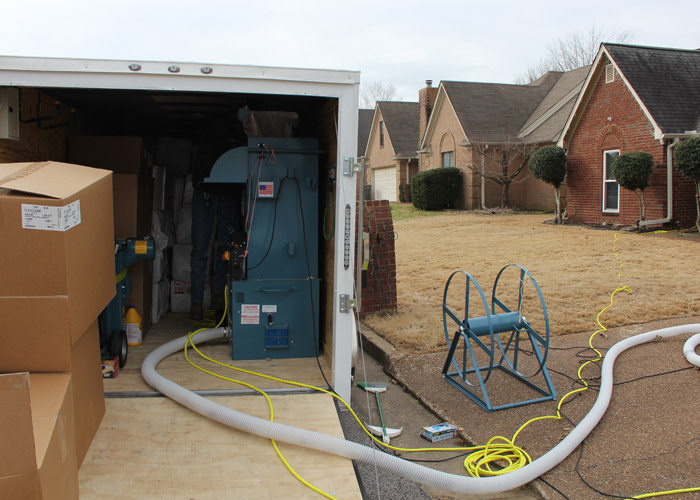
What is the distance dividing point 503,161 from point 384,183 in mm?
11565

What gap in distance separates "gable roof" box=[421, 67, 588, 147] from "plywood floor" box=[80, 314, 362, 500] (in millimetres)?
19314

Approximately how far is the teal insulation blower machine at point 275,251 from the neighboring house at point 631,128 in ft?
39.3

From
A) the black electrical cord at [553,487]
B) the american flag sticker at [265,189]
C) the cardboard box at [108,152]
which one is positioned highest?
the cardboard box at [108,152]

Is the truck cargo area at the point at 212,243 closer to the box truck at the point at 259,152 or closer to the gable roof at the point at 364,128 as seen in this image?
the box truck at the point at 259,152

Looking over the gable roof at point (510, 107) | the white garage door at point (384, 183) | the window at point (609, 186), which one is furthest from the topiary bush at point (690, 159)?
the white garage door at point (384, 183)

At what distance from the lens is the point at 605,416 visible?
4.20 metres

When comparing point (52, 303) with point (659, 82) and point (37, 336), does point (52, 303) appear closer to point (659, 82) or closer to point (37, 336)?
point (37, 336)

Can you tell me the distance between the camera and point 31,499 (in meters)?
1.99

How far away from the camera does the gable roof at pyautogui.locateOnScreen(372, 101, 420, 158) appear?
30.6 meters

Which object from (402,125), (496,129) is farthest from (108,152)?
(402,125)

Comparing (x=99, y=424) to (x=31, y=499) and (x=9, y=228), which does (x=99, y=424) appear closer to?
(x=9, y=228)

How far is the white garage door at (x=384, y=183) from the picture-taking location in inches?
1273

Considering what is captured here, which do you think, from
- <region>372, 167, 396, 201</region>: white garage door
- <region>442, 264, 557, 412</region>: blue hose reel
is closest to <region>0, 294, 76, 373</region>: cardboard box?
<region>442, 264, 557, 412</region>: blue hose reel

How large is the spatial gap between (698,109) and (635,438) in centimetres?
1374
